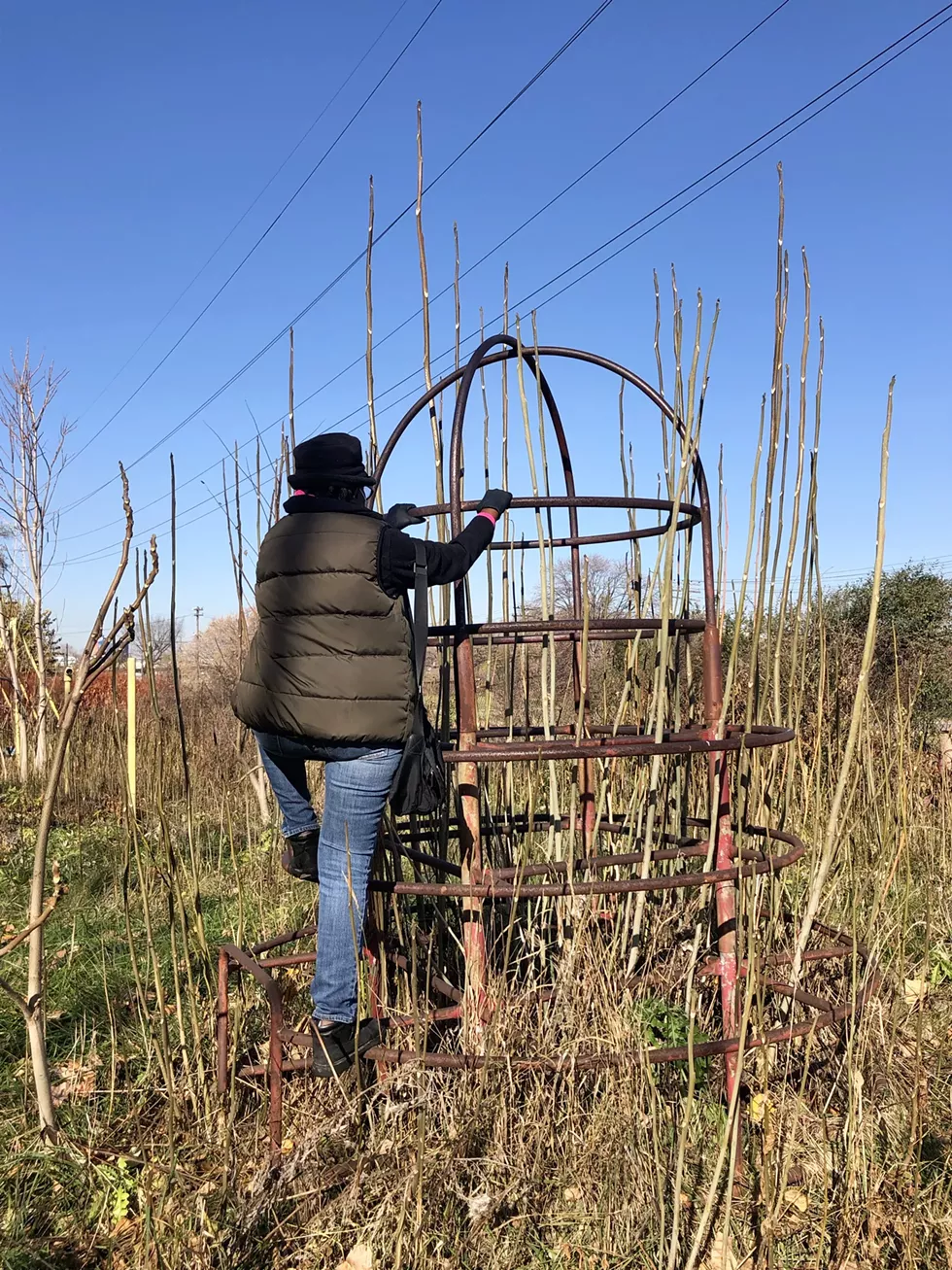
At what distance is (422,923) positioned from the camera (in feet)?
8.84

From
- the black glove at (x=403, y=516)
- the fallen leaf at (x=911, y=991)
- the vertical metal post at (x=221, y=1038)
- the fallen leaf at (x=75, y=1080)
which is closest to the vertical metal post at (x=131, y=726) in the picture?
the vertical metal post at (x=221, y=1038)

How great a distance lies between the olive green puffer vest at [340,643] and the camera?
2014 millimetres

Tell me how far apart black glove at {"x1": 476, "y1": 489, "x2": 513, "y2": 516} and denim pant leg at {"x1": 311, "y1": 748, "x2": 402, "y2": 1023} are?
0.66 metres

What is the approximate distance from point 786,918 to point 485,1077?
5.21ft

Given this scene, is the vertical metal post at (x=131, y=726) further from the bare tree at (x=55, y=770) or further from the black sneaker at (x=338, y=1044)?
the black sneaker at (x=338, y=1044)

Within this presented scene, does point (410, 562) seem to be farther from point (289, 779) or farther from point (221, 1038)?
point (221, 1038)

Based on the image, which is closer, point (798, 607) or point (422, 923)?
point (798, 607)

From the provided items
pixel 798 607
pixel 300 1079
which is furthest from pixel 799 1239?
pixel 798 607

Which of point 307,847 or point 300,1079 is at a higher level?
point 307,847

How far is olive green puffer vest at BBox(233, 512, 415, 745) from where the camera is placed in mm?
2014

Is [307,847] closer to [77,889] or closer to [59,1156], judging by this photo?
[59,1156]

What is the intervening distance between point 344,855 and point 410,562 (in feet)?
2.35

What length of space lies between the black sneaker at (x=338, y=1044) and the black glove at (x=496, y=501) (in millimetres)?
1286

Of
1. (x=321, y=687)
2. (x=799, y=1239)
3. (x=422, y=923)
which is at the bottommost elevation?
(x=799, y=1239)
